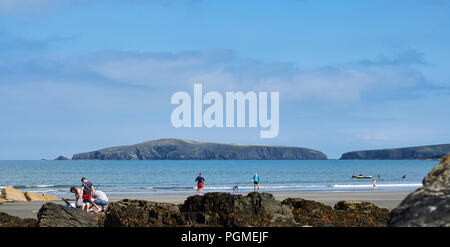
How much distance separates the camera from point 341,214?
15938 mm

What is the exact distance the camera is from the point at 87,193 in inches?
821

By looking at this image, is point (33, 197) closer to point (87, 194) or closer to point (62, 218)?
point (87, 194)

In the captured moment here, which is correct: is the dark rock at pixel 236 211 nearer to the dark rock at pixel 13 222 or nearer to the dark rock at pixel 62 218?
the dark rock at pixel 62 218

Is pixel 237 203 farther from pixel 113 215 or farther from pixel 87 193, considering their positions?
pixel 87 193

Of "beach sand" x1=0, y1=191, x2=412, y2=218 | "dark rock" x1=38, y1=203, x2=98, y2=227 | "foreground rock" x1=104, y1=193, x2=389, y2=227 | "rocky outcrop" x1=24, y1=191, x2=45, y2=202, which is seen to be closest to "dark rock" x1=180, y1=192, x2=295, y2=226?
"foreground rock" x1=104, y1=193, x2=389, y2=227

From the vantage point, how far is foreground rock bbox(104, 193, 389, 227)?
1288 cm

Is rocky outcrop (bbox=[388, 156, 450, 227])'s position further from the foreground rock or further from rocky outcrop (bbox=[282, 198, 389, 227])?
rocky outcrop (bbox=[282, 198, 389, 227])

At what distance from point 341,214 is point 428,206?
35.3 feet

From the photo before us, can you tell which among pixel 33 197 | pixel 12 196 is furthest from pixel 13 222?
pixel 33 197

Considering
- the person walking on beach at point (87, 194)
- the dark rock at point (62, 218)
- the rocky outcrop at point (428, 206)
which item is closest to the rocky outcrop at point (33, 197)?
the person walking on beach at point (87, 194)

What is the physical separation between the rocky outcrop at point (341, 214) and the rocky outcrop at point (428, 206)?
8.28 m

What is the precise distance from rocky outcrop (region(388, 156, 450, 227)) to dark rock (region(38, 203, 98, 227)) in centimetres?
1039
